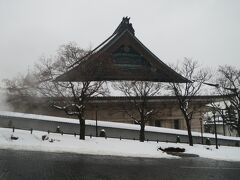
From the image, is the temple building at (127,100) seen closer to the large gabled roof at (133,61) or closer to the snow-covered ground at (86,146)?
the large gabled roof at (133,61)

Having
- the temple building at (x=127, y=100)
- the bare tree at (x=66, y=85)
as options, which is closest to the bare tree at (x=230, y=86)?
the temple building at (x=127, y=100)

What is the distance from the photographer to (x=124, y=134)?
28500 millimetres

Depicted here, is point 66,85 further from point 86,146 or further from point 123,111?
point 123,111

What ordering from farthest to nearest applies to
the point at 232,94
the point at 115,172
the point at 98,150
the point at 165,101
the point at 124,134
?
the point at 232,94 → the point at 165,101 → the point at 124,134 → the point at 98,150 → the point at 115,172

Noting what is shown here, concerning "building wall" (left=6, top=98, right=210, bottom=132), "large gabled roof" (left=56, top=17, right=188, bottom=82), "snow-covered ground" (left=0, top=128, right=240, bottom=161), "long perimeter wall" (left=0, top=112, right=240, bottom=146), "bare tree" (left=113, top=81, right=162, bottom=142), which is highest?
"large gabled roof" (left=56, top=17, right=188, bottom=82)

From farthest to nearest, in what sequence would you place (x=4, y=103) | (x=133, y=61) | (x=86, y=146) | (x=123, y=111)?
(x=133, y=61) < (x=123, y=111) < (x=4, y=103) < (x=86, y=146)

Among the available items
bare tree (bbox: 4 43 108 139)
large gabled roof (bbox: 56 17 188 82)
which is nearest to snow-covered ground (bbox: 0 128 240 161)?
bare tree (bbox: 4 43 108 139)

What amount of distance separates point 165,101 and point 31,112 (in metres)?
14.9

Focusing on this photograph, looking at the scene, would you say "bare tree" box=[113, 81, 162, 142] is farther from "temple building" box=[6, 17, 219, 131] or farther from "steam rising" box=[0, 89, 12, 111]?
"steam rising" box=[0, 89, 12, 111]

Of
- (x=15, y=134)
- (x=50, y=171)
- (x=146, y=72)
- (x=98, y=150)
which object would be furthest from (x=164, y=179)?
(x=146, y=72)

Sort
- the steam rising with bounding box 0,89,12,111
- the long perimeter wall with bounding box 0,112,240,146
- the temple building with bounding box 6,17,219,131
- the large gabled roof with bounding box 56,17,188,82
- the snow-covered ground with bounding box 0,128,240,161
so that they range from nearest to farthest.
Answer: the snow-covered ground with bounding box 0,128,240,161 < the long perimeter wall with bounding box 0,112,240,146 < the steam rising with bounding box 0,89,12,111 < the temple building with bounding box 6,17,219,131 < the large gabled roof with bounding box 56,17,188,82

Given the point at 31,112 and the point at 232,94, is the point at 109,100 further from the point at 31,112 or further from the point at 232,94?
the point at 232,94

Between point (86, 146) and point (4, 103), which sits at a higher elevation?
point (4, 103)

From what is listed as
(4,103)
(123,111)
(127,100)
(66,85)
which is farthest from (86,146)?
(4,103)
